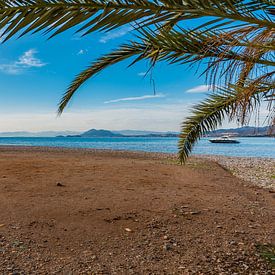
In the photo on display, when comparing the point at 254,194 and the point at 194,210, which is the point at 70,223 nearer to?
the point at 194,210

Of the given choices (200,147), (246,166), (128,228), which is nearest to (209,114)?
(128,228)

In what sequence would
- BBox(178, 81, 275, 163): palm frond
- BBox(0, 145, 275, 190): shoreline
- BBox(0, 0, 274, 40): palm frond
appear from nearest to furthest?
BBox(0, 0, 274, 40): palm frond < BBox(178, 81, 275, 163): palm frond < BBox(0, 145, 275, 190): shoreline

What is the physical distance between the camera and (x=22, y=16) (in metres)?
2.31

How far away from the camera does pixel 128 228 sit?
619 cm

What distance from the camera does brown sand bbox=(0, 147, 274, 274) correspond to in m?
4.79

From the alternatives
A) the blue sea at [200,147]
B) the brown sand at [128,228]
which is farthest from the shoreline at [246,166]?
the brown sand at [128,228]

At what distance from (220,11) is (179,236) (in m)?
4.33

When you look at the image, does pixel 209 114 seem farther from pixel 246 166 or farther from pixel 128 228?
pixel 246 166

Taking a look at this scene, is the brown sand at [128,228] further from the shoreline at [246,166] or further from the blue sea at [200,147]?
the shoreline at [246,166]

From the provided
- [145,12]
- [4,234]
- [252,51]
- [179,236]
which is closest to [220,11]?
[145,12]

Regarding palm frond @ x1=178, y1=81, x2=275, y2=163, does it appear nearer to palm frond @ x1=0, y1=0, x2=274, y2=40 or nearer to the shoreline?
→ palm frond @ x1=0, y1=0, x2=274, y2=40

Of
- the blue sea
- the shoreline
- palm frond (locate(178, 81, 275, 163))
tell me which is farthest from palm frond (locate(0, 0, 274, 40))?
the shoreline

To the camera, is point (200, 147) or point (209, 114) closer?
point (209, 114)

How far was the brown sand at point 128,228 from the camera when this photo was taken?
15.7ft
